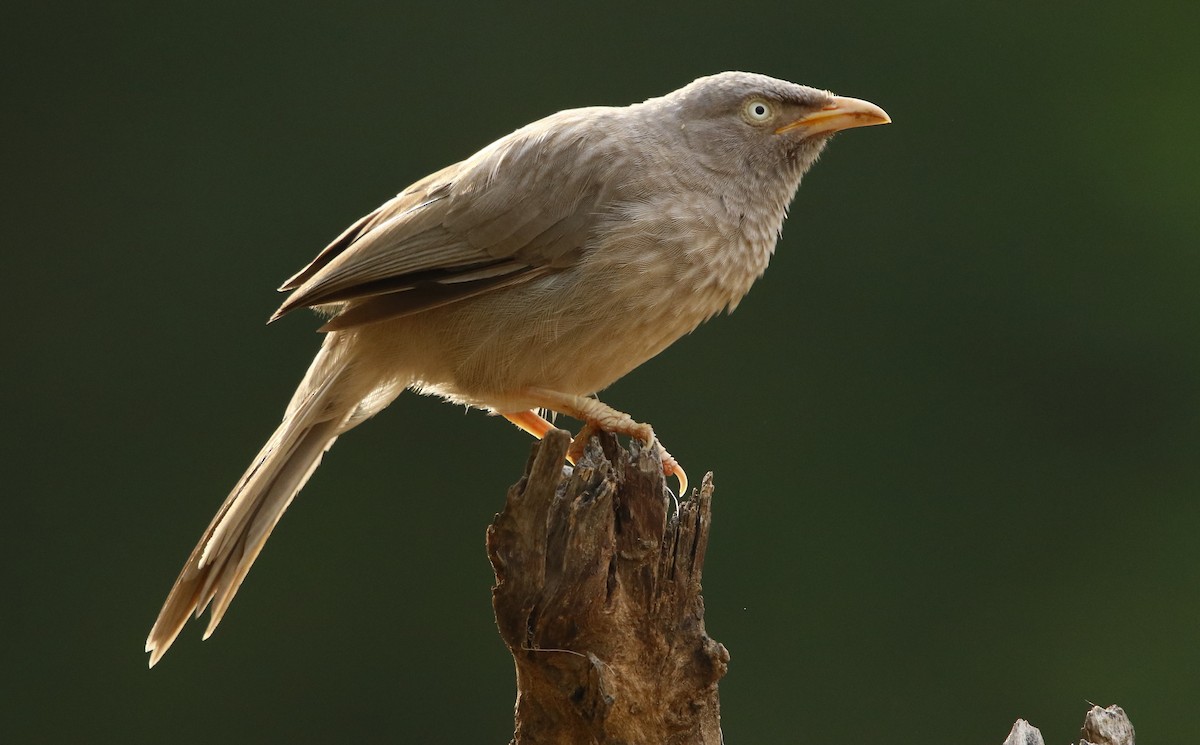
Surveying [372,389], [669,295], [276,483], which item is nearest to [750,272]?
[669,295]

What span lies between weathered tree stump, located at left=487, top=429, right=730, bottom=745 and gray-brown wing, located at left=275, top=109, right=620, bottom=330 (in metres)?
0.56

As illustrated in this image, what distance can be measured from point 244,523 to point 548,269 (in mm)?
1018

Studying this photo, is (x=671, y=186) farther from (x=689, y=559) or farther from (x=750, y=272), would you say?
(x=689, y=559)

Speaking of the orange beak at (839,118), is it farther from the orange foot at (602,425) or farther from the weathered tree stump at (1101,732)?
the weathered tree stump at (1101,732)

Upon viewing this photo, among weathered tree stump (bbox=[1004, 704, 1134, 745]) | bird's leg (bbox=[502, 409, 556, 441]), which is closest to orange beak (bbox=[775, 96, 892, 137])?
bird's leg (bbox=[502, 409, 556, 441])

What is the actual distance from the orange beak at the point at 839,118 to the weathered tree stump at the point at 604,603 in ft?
3.45

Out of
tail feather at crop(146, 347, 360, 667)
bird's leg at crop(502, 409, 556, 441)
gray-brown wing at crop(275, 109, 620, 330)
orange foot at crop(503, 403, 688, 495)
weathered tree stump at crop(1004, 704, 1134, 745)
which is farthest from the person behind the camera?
bird's leg at crop(502, 409, 556, 441)

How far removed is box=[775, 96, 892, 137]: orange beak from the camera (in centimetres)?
332

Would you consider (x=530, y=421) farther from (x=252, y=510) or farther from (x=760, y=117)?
(x=760, y=117)

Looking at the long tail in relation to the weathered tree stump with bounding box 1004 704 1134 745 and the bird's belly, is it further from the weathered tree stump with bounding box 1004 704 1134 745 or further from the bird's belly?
the weathered tree stump with bounding box 1004 704 1134 745

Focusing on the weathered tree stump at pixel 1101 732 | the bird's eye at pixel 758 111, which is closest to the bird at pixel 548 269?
the bird's eye at pixel 758 111

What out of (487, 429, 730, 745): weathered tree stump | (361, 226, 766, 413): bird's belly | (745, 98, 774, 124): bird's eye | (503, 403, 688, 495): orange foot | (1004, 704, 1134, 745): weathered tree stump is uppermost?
(745, 98, 774, 124): bird's eye

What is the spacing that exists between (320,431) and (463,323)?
55 centimetres

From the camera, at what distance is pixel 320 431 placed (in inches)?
133
